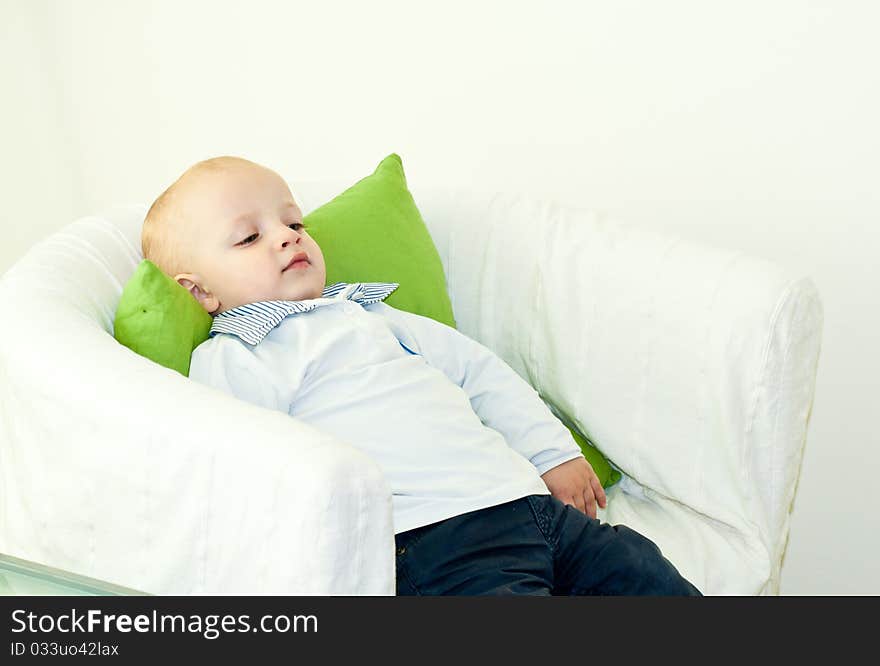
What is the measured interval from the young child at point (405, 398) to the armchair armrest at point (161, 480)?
20 cm

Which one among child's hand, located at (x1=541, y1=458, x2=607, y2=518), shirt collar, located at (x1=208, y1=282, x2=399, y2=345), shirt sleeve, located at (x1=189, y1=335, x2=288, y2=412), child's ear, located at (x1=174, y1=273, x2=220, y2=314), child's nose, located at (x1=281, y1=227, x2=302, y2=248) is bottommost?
child's hand, located at (x1=541, y1=458, x2=607, y2=518)

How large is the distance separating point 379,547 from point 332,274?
644 mm

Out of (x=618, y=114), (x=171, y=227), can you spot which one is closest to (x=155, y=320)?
(x=171, y=227)

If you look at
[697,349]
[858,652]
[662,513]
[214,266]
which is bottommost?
[662,513]

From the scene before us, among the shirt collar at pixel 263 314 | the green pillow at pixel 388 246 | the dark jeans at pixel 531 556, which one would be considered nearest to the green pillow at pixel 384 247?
the green pillow at pixel 388 246

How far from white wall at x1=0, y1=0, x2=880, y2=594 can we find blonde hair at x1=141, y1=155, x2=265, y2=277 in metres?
0.59

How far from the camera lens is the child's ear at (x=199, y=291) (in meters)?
1.27

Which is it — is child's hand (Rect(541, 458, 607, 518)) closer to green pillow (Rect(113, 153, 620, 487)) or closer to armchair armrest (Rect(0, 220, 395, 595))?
green pillow (Rect(113, 153, 620, 487))

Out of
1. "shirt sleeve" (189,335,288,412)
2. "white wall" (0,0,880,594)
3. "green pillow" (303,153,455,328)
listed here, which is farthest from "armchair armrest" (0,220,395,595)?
"white wall" (0,0,880,594)

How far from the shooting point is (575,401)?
54.2 inches

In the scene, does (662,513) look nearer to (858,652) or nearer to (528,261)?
(528,261)

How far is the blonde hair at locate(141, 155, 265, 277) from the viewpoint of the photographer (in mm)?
1280

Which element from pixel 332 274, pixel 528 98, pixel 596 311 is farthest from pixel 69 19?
pixel 596 311

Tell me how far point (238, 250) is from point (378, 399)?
0.27 metres
